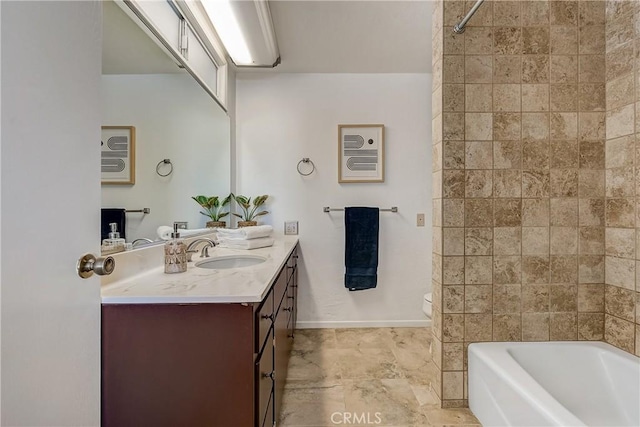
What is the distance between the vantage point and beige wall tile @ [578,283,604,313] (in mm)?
1373

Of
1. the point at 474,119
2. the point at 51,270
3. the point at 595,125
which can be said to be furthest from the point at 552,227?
the point at 51,270

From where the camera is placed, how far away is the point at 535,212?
138cm

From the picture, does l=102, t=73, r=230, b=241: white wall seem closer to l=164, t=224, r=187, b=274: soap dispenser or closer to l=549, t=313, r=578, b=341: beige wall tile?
l=164, t=224, r=187, b=274: soap dispenser

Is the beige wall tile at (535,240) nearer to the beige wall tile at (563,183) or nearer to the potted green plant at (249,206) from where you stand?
the beige wall tile at (563,183)

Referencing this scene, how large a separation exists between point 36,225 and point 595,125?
7.04ft

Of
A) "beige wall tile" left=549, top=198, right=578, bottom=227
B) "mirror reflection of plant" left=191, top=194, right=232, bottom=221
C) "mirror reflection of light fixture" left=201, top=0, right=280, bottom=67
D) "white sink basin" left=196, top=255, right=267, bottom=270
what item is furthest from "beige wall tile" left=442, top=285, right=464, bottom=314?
"mirror reflection of light fixture" left=201, top=0, right=280, bottom=67

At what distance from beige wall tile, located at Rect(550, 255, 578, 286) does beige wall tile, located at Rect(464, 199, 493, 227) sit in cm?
37

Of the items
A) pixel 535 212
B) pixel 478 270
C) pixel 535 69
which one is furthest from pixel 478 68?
pixel 478 270

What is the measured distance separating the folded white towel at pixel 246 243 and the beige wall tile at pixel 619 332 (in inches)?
73.9

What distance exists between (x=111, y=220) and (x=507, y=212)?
1.77 metres

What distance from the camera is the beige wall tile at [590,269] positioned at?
54.1 inches

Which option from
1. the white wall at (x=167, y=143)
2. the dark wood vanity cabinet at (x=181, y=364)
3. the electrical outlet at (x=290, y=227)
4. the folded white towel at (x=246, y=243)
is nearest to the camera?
the dark wood vanity cabinet at (x=181, y=364)

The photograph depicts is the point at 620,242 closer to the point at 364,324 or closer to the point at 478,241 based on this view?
the point at 478,241

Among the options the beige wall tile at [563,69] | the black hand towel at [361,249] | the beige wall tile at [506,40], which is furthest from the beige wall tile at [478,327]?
the beige wall tile at [506,40]
